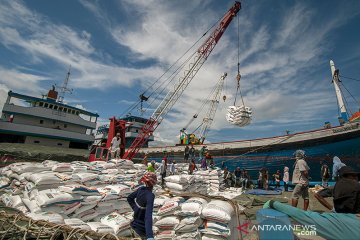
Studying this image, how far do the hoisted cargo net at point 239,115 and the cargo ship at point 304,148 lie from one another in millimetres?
3199

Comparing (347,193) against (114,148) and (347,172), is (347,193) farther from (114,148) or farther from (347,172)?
(114,148)

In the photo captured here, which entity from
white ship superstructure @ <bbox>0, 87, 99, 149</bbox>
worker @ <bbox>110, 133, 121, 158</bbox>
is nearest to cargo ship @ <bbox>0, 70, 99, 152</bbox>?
white ship superstructure @ <bbox>0, 87, 99, 149</bbox>

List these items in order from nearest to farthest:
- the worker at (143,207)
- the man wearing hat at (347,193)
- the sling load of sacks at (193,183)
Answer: the man wearing hat at (347,193)
the worker at (143,207)
the sling load of sacks at (193,183)

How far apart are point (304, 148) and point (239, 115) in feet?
21.2

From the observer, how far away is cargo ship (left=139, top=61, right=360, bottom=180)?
1627cm

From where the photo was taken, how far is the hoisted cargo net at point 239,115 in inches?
804

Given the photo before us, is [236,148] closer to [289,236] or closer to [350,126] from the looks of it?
[350,126]

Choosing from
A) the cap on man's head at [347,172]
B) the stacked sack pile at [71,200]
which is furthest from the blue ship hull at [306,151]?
the stacked sack pile at [71,200]

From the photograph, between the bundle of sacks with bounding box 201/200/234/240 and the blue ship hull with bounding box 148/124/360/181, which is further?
the blue ship hull with bounding box 148/124/360/181

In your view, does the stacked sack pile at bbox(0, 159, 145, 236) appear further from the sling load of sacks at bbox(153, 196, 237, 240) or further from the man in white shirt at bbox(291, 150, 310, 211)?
the man in white shirt at bbox(291, 150, 310, 211)

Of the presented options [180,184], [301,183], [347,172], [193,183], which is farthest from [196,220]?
[193,183]

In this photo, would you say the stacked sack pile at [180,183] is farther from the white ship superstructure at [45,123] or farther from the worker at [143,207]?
the white ship superstructure at [45,123]

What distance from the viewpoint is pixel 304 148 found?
62.0 ft

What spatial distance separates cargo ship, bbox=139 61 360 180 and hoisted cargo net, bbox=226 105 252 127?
10.5ft
